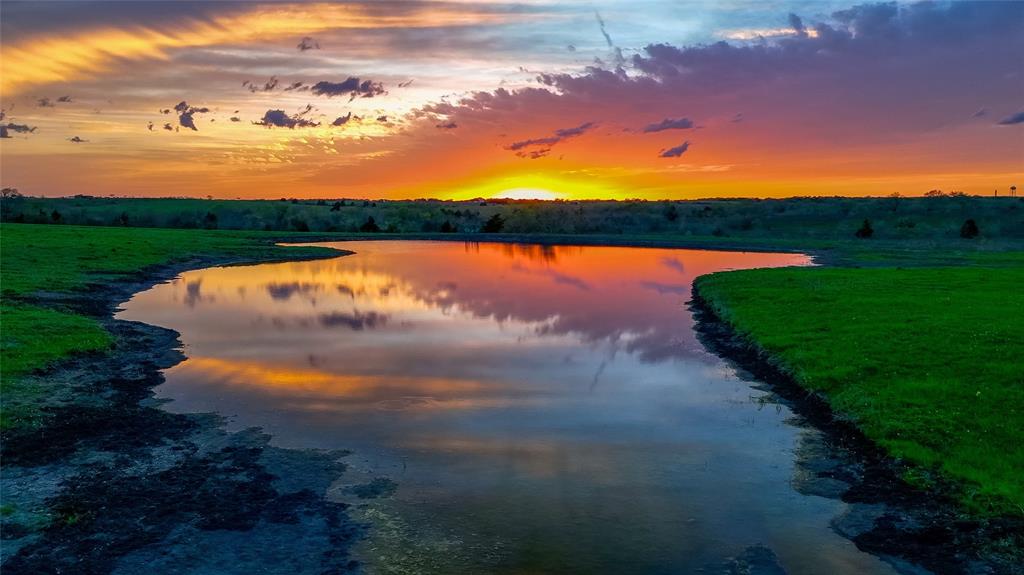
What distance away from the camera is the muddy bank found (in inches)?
488

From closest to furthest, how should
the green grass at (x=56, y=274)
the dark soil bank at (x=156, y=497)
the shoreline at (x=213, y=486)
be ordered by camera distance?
the dark soil bank at (x=156, y=497) → the shoreline at (x=213, y=486) → the green grass at (x=56, y=274)

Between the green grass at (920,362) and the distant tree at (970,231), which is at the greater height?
the distant tree at (970,231)

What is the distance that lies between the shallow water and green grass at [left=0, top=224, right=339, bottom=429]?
3940 millimetres

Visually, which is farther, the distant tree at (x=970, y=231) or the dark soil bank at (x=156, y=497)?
the distant tree at (x=970, y=231)

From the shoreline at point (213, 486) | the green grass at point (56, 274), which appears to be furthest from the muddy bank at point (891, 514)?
the green grass at point (56, 274)

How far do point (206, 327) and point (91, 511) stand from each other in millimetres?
22674

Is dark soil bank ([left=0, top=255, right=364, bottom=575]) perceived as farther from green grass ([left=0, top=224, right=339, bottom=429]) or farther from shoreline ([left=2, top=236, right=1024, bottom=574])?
green grass ([left=0, top=224, right=339, bottom=429])

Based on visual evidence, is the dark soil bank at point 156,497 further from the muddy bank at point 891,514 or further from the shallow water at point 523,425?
the muddy bank at point 891,514

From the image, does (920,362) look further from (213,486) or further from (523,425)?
(213,486)

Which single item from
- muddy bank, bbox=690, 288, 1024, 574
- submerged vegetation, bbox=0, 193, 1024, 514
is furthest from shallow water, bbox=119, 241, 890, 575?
submerged vegetation, bbox=0, 193, 1024, 514

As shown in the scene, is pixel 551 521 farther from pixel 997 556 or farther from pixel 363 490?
pixel 997 556

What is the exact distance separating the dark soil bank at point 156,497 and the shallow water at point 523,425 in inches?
32.6

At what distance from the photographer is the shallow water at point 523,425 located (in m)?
12.9

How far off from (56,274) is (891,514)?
5173 cm
